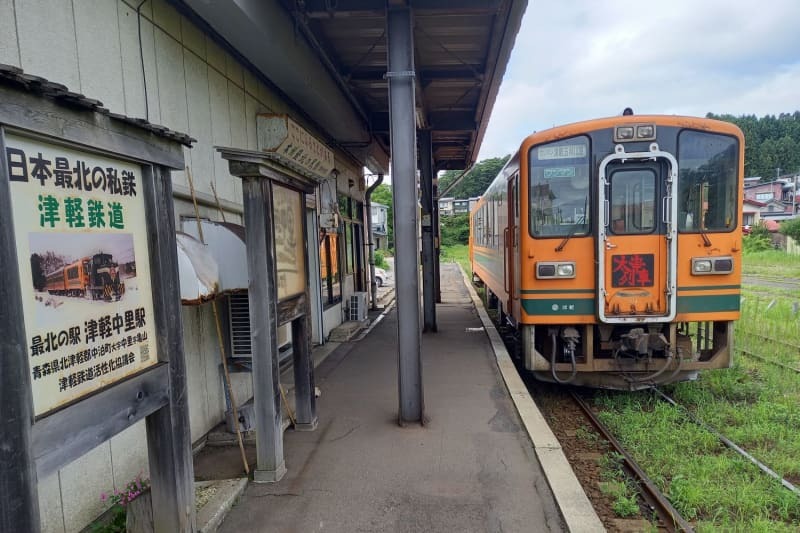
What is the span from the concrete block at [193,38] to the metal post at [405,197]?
1.75m

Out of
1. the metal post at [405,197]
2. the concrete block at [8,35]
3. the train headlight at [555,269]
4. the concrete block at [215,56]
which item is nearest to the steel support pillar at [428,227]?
the train headlight at [555,269]

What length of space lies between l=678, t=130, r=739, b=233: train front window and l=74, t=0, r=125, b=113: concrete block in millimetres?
5351

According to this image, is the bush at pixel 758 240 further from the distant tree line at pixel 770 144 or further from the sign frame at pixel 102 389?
the sign frame at pixel 102 389

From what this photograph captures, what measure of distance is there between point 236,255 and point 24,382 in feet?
8.54

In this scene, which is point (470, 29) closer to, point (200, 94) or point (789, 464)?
point (200, 94)

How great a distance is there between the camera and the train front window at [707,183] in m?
5.30

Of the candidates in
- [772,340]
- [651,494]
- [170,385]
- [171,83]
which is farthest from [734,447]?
[171,83]

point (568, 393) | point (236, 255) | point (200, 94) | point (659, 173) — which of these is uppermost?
point (200, 94)

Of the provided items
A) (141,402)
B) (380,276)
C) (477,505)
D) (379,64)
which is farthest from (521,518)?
(380,276)

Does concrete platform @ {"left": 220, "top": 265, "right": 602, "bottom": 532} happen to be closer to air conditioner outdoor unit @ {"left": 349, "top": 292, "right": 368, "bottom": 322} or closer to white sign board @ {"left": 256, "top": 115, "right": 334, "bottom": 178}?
white sign board @ {"left": 256, "top": 115, "right": 334, "bottom": 178}

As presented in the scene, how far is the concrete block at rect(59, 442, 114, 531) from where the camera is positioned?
9.37ft

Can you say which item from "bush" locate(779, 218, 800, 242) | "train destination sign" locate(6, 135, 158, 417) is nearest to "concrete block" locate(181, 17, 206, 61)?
"train destination sign" locate(6, 135, 158, 417)

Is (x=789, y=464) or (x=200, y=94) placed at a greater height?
(x=200, y=94)

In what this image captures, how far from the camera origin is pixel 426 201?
9914mm
